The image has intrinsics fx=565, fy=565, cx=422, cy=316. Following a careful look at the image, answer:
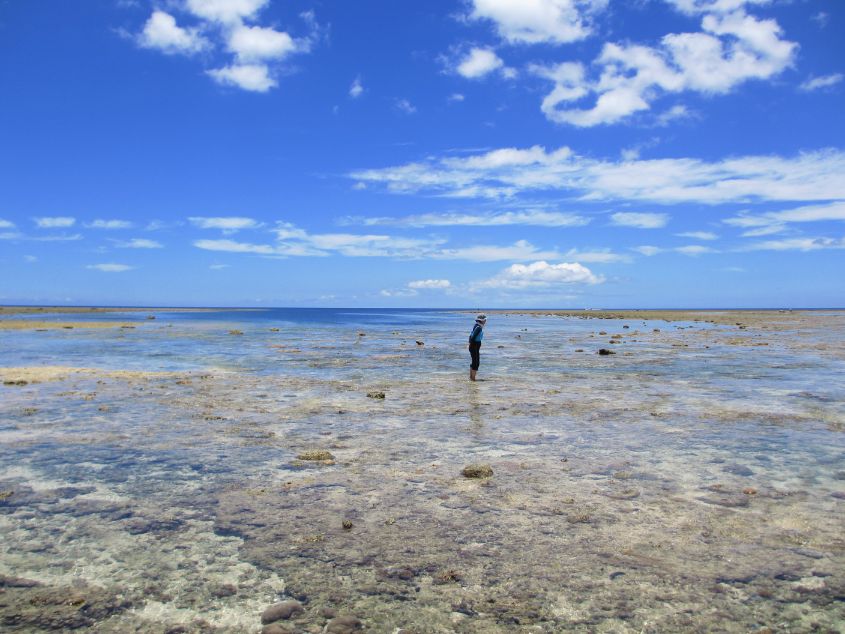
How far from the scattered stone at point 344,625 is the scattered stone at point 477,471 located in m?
4.21

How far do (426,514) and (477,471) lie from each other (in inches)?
71.3

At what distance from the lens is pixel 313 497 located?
26.5 ft

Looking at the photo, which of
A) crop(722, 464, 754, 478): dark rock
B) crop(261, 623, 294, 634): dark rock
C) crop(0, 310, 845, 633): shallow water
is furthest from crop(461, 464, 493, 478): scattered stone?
crop(261, 623, 294, 634): dark rock

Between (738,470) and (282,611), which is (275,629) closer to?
(282,611)

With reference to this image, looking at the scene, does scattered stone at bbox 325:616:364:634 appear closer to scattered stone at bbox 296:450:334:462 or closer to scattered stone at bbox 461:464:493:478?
scattered stone at bbox 461:464:493:478

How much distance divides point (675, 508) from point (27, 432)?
12.5 m

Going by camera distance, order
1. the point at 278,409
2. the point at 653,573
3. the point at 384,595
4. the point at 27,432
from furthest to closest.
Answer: the point at 278,409, the point at 27,432, the point at 653,573, the point at 384,595

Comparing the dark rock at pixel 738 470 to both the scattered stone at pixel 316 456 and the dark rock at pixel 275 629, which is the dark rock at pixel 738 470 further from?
the dark rock at pixel 275 629

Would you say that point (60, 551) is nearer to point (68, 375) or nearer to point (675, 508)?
point (675, 508)

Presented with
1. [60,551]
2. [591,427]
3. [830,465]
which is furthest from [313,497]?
[830,465]

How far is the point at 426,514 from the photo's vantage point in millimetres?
7418

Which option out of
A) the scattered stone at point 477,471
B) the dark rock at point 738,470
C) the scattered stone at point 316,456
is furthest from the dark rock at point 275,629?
the dark rock at point 738,470

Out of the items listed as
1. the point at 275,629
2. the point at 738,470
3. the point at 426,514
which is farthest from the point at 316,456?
the point at 738,470

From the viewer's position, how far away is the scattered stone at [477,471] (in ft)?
29.5
